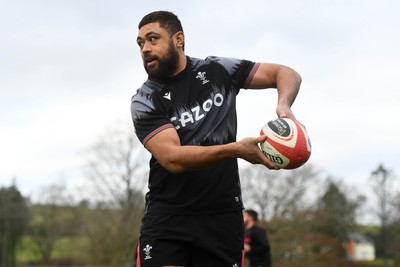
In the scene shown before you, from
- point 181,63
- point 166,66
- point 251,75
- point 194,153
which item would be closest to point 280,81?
point 251,75

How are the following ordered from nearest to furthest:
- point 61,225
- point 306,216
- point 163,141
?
point 163,141 → point 306,216 → point 61,225

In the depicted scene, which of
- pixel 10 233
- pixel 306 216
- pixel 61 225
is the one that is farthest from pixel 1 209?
pixel 306 216

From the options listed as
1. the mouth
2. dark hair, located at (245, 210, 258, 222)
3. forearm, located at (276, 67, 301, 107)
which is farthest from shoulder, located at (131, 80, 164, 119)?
dark hair, located at (245, 210, 258, 222)

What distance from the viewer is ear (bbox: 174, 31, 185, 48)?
500 cm

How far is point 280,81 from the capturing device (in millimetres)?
5066

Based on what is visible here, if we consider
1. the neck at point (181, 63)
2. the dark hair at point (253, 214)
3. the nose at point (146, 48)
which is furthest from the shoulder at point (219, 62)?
the dark hair at point (253, 214)

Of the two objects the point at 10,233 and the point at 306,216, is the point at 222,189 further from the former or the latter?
the point at 10,233

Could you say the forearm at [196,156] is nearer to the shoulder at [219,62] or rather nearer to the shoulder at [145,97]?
the shoulder at [145,97]

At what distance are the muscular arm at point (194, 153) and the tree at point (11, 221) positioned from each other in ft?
190

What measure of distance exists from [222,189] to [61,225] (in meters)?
70.1

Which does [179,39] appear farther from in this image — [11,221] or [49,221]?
[49,221]

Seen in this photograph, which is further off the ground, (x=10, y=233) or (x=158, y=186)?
(x=158, y=186)

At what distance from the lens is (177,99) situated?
4.90m

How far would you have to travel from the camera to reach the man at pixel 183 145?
475 cm
